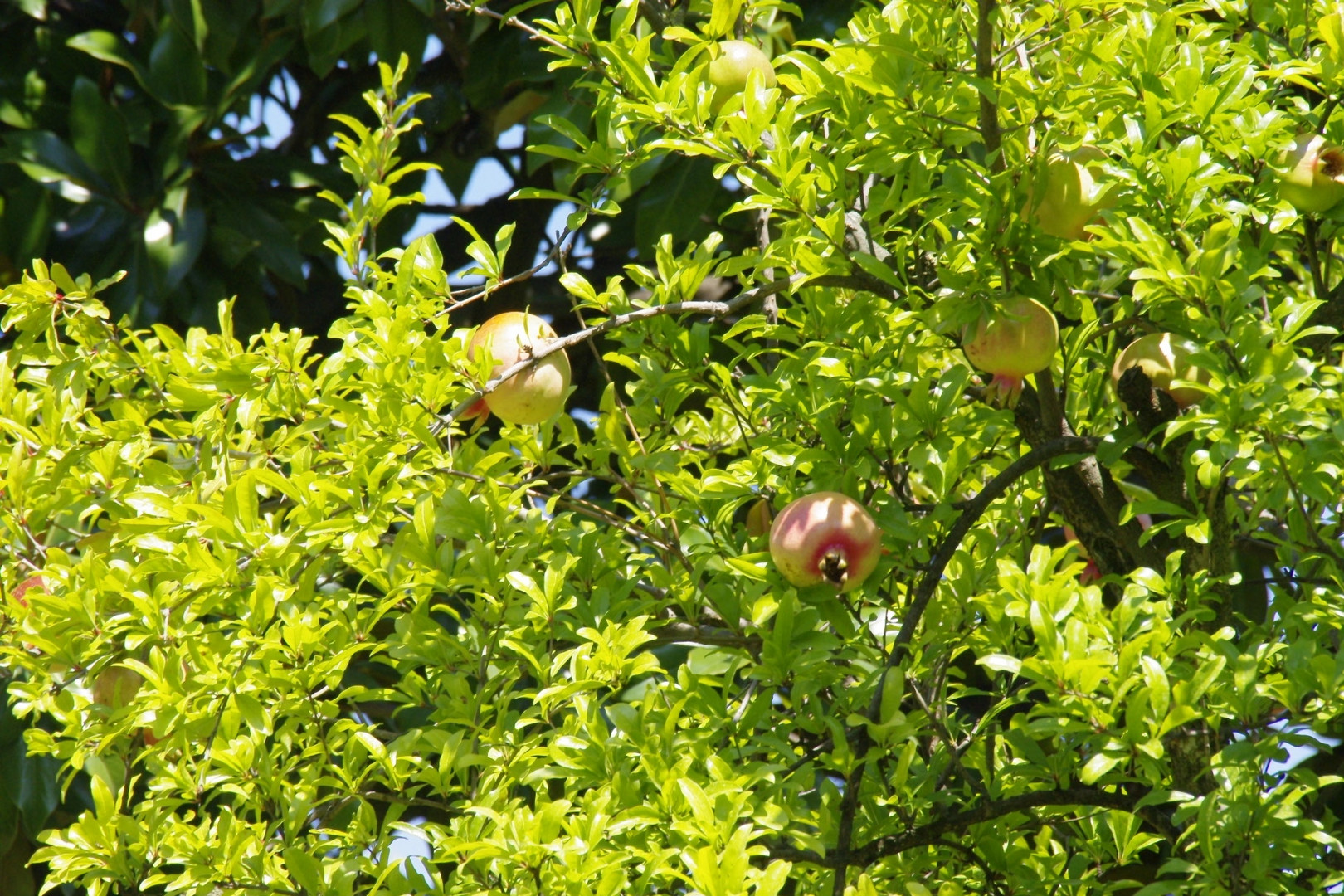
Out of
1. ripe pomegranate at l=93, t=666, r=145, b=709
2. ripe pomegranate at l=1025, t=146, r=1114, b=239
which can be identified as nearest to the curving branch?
ripe pomegranate at l=1025, t=146, r=1114, b=239

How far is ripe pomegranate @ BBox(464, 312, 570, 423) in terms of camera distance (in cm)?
105

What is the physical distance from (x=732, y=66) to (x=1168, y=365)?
440 mm

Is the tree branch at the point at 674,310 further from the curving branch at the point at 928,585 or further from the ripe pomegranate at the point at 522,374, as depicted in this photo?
the curving branch at the point at 928,585

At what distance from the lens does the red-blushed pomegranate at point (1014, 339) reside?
3.03 ft

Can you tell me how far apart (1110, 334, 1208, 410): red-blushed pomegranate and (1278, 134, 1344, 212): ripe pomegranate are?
0.42 ft

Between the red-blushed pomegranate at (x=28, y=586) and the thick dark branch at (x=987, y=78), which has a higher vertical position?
the thick dark branch at (x=987, y=78)

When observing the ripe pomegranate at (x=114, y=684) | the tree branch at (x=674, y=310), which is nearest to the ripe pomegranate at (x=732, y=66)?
the tree branch at (x=674, y=310)

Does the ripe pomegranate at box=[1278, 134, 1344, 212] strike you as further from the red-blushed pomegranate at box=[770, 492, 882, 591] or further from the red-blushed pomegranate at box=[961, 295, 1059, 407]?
the red-blushed pomegranate at box=[770, 492, 882, 591]

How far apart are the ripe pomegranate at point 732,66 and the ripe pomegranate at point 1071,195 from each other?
27 cm

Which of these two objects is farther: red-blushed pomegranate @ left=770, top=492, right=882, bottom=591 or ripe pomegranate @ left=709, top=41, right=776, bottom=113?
ripe pomegranate @ left=709, top=41, right=776, bottom=113

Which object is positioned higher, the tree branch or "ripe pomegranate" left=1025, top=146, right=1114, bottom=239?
"ripe pomegranate" left=1025, top=146, right=1114, bottom=239

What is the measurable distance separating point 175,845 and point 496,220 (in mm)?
1869

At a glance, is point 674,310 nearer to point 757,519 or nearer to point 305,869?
point 757,519

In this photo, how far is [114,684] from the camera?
1.26m
